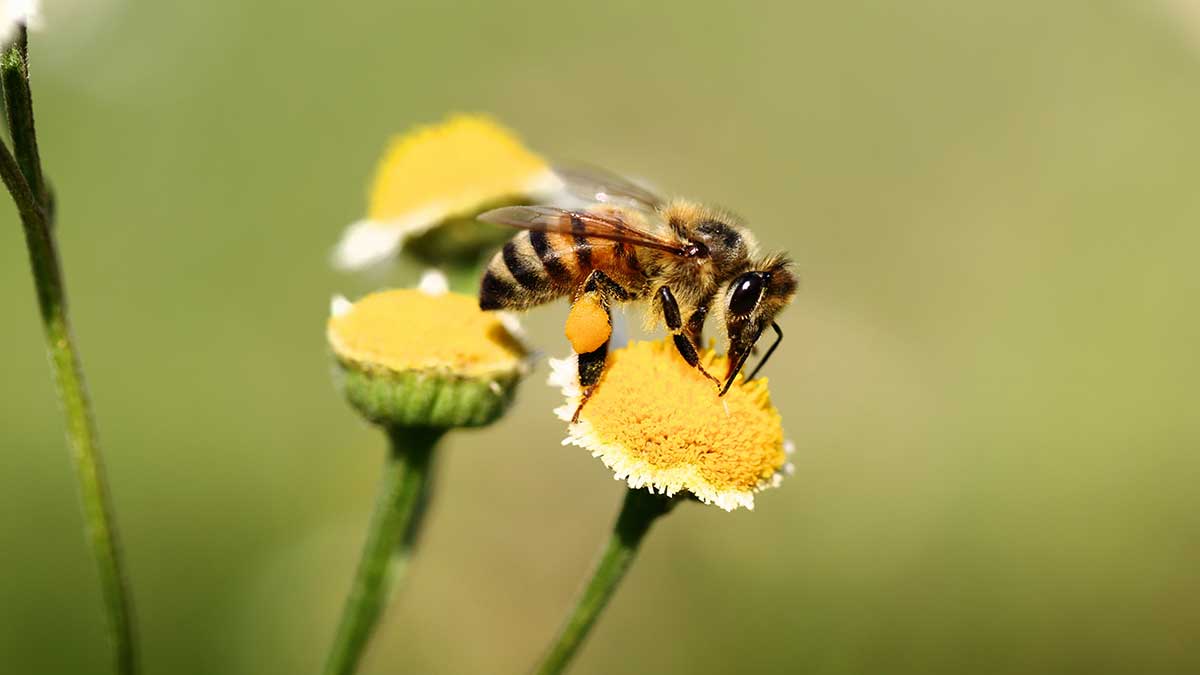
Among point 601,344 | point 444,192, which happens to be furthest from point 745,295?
point 444,192

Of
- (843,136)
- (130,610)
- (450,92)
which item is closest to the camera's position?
(130,610)

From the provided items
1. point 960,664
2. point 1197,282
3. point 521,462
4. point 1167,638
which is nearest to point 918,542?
point 960,664

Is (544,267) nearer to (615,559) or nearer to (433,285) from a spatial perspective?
(433,285)

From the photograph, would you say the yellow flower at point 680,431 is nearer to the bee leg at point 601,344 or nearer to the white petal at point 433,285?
the bee leg at point 601,344

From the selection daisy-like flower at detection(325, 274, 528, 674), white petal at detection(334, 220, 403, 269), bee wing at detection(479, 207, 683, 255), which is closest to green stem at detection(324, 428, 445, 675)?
daisy-like flower at detection(325, 274, 528, 674)

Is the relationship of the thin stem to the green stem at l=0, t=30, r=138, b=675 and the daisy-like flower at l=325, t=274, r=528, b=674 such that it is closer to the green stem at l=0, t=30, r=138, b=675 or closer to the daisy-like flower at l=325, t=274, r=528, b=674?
the green stem at l=0, t=30, r=138, b=675

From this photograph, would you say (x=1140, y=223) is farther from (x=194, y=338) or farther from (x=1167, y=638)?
(x=194, y=338)
